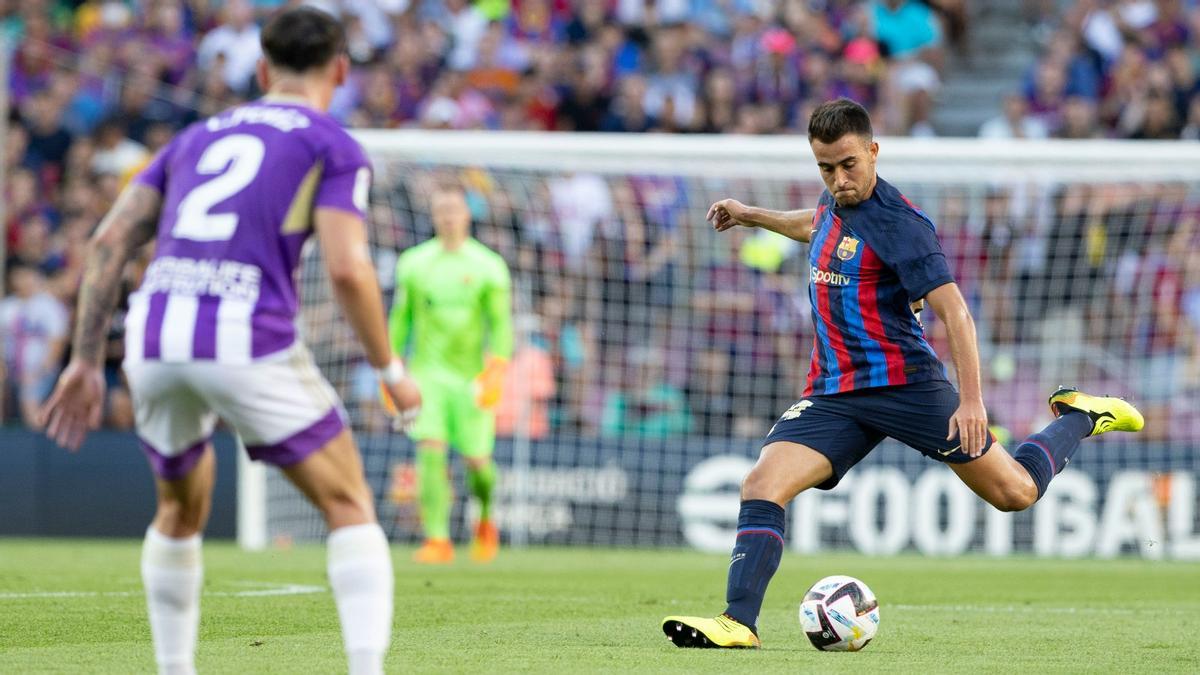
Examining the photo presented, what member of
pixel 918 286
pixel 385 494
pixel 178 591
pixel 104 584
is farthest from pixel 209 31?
pixel 178 591

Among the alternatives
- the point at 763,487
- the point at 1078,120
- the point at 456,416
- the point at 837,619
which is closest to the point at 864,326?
the point at 763,487

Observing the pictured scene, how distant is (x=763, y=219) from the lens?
301 inches

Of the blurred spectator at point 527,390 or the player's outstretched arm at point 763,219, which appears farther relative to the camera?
the blurred spectator at point 527,390

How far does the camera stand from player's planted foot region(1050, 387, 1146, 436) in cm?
817

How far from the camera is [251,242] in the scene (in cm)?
463

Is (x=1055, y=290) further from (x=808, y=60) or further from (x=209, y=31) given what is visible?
(x=209, y=31)

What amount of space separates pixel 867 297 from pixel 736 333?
875 centimetres

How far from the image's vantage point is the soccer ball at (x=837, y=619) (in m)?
6.73

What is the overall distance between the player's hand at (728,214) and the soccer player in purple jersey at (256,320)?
121 inches

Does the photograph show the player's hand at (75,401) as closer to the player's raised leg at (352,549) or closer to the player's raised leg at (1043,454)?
the player's raised leg at (352,549)

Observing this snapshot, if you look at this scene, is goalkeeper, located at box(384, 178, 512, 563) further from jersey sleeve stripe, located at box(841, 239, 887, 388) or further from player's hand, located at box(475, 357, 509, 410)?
jersey sleeve stripe, located at box(841, 239, 887, 388)

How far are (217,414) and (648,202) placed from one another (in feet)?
37.1

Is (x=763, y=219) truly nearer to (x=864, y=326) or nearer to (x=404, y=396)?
(x=864, y=326)

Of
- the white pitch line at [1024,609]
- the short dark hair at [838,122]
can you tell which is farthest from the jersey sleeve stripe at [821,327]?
the white pitch line at [1024,609]
